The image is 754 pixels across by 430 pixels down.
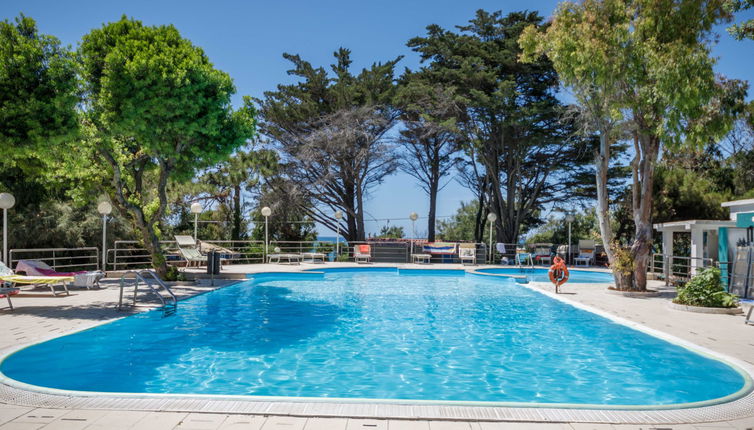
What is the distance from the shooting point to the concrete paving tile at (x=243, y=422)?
2.95 m

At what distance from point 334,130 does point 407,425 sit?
2070cm

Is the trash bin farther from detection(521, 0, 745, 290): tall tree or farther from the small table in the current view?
detection(521, 0, 745, 290): tall tree

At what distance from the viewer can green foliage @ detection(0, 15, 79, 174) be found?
705 cm

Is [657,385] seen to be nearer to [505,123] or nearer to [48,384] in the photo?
[48,384]

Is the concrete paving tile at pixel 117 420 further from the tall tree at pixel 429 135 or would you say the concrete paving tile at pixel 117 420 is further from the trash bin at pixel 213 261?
the tall tree at pixel 429 135

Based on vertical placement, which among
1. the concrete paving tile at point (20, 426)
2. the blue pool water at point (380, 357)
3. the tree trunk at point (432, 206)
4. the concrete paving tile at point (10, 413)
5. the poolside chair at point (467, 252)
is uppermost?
the tree trunk at point (432, 206)

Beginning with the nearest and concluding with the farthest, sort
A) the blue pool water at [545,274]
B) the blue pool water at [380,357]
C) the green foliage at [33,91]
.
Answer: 1. the blue pool water at [380,357]
2. the green foliage at [33,91]
3. the blue pool water at [545,274]

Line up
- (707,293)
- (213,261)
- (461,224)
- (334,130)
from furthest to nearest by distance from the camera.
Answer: (461,224) → (334,130) → (213,261) → (707,293)

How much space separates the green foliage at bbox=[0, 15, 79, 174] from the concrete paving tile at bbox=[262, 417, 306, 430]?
21.0 ft

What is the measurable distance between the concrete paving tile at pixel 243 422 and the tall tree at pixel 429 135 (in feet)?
61.2

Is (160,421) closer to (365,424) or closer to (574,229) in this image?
(365,424)

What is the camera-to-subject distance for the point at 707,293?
7.89 m

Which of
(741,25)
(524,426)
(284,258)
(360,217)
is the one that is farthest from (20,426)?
(360,217)

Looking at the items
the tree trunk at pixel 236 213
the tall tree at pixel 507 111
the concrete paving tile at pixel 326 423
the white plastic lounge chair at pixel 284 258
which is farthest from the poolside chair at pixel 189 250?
the tall tree at pixel 507 111
